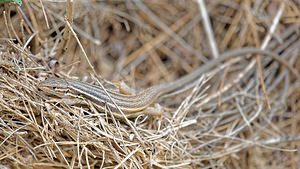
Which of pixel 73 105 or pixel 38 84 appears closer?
pixel 38 84

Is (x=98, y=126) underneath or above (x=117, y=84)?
underneath

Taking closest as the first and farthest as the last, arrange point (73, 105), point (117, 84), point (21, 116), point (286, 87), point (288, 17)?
point (21, 116) → point (73, 105) → point (117, 84) → point (286, 87) → point (288, 17)

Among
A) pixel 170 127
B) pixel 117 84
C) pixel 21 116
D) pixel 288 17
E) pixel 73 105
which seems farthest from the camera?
pixel 288 17

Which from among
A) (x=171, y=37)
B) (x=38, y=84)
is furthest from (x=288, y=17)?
(x=38, y=84)

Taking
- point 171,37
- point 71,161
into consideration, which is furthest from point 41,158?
point 171,37

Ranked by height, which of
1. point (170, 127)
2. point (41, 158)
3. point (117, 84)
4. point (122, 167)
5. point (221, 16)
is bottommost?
point (122, 167)

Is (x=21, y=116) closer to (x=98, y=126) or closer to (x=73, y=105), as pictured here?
(x=73, y=105)

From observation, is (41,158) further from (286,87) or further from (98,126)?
(286,87)
